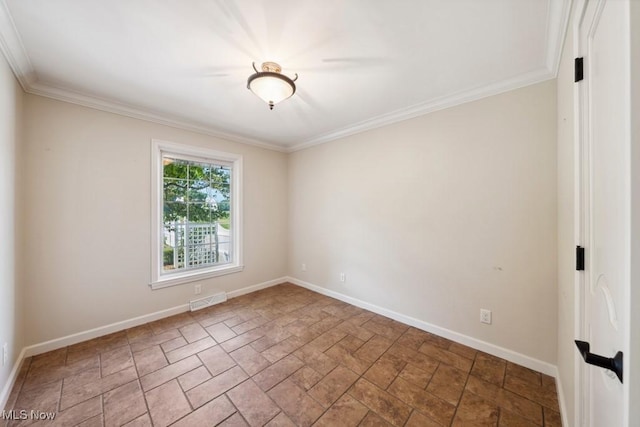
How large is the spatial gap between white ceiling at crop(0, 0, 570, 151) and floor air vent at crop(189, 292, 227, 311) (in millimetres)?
2441

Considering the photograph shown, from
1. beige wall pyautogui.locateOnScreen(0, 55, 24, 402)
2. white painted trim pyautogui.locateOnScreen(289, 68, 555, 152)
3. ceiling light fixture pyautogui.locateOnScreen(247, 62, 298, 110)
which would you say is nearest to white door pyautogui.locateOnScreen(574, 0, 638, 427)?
white painted trim pyautogui.locateOnScreen(289, 68, 555, 152)

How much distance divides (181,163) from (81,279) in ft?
5.55

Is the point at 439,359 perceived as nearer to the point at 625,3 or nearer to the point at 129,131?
the point at 625,3

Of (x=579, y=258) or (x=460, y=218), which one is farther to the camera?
(x=460, y=218)

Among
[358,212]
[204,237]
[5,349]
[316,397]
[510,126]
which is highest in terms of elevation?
→ [510,126]

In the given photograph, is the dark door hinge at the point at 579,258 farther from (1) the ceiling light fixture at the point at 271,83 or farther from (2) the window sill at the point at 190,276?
(2) the window sill at the point at 190,276

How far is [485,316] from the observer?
221cm

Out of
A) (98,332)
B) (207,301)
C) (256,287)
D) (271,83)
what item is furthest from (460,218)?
(98,332)

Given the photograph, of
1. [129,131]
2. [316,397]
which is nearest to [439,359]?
[316,397]

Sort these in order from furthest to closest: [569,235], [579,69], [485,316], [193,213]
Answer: [193,213], [485,316], [569,235], [579,69]

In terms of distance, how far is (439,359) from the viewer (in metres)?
2.10

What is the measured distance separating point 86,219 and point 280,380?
2515 mm

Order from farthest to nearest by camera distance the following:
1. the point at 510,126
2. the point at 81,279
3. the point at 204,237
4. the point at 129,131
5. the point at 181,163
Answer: the point at 204,237 → the point at 181,163 → the point at 129,131 → the point at 81,279 → the point at 510,126

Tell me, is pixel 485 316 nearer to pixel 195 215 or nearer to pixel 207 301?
pixel 207 301
